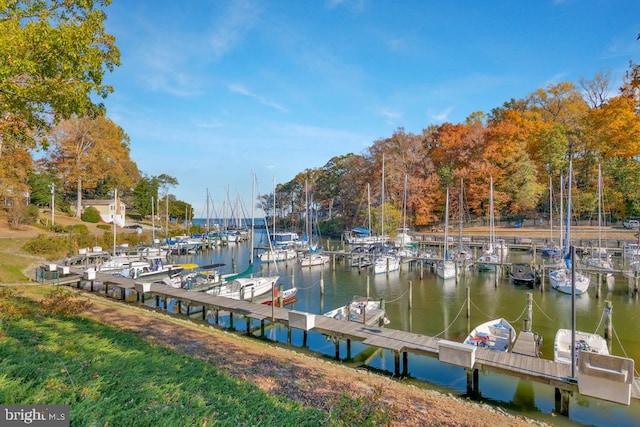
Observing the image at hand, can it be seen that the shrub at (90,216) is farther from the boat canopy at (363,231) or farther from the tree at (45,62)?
the tree at (45,62)

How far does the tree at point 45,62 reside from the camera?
8.29 m

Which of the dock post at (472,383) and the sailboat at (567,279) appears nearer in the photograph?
the dock post at (472,383)

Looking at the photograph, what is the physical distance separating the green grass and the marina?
7.30 m

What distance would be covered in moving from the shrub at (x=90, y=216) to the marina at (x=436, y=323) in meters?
35.1

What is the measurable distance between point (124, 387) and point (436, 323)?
53.6 ft

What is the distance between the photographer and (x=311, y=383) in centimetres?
845

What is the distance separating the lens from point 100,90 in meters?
11.4

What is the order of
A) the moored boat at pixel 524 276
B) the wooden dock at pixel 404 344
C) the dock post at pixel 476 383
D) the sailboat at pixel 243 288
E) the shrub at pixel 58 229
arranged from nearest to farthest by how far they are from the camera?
the wooden dock at pixel 404 344, the dock post at pixel 476 383, the sailboat at pixel 243 288, the moored boat at pixel 524 276, the shrub at pixel 58 229

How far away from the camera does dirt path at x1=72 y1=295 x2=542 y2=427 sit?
7.42 m

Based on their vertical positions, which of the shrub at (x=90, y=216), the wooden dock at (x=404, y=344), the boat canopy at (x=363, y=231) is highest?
the shrub at (x=90, y=216)

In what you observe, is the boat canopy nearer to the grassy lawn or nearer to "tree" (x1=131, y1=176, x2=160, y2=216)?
the grassy lawn

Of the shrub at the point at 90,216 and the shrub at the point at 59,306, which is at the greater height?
the shrub at the point at 90,216

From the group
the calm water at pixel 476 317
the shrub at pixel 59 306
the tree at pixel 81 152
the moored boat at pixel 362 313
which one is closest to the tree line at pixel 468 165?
the tree at pixel 81 152

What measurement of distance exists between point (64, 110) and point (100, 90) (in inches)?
62.1
